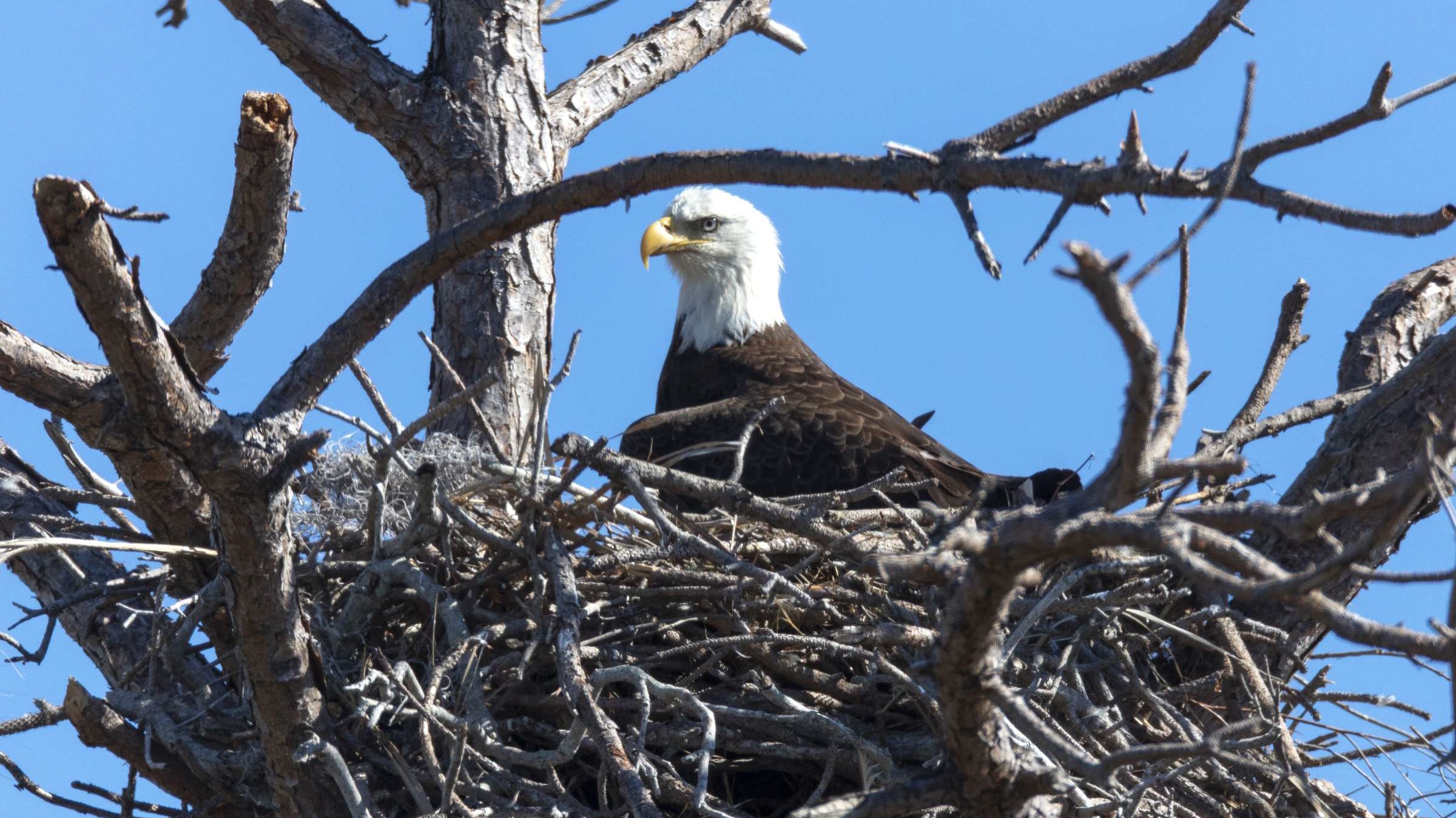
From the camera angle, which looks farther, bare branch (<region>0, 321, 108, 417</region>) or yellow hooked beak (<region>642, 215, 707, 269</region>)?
yellow hooked beak (<region>642, 215, 707, 269</region>)

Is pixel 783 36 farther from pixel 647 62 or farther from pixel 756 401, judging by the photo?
pixel 756 401

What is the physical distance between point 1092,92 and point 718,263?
4.36 meters

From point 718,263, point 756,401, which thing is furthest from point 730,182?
point 718,263

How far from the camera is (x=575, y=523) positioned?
152 inches

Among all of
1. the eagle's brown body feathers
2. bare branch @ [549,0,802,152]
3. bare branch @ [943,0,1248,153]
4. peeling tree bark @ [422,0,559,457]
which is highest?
bare branch @ [549,0,802,152]

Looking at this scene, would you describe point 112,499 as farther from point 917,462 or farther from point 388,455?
point 917,462

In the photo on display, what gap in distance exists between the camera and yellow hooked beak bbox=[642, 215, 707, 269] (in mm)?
6512

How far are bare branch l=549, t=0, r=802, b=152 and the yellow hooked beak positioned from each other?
2.16 ft

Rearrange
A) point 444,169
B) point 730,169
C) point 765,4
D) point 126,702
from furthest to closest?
point 765,4 < point 444,169 < point 126,702 < point 730,169

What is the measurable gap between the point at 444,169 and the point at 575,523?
2103 millimetres

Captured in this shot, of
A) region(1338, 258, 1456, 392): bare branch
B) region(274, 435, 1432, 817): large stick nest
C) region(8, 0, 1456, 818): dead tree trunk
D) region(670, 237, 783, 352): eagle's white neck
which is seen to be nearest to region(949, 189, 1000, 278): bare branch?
region(8, 0, 1456, 818): dead tree trunk

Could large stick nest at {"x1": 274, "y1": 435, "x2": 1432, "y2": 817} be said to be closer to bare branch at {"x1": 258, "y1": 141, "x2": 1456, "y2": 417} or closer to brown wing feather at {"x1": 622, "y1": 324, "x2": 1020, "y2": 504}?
bare branch at {"x1": 258, "y1": 141, "x2": 1456, "y2": 417}

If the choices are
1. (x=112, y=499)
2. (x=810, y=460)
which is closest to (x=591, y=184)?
(x=112, y=499)

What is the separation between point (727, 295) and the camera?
6613 millimetres
